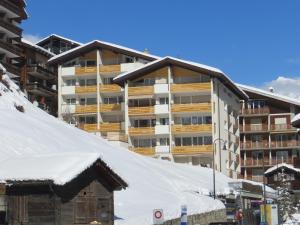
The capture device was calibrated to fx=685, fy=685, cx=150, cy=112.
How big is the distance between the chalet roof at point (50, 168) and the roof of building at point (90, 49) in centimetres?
5990

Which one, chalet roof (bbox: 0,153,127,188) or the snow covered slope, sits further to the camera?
the snow covered slope

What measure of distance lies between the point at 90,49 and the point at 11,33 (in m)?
13.7

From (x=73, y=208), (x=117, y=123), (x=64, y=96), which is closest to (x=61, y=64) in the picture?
(x=64, y=96)

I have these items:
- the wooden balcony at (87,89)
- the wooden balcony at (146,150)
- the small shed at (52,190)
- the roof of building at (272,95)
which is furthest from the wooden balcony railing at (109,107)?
the small shed at (52,190)

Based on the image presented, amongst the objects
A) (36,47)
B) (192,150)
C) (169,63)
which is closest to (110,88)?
(169,63)

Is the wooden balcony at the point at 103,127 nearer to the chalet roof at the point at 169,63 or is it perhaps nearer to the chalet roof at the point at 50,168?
Answer: the chalet roof at the point at 169,63

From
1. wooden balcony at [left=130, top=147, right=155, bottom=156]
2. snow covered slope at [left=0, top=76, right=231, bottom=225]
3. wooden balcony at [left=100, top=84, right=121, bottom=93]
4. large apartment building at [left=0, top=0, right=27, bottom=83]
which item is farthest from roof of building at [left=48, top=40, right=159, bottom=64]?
snow covered slope at [left=0, top=76, right=231, bottom=225]

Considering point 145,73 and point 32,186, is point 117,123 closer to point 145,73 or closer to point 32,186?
point 145,73

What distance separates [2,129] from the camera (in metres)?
40.8

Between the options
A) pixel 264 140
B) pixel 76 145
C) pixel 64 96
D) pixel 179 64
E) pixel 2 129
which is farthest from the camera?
pixel 264 140

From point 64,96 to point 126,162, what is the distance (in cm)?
4133

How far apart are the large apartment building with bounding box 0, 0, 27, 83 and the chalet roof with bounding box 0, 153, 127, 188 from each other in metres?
47.2

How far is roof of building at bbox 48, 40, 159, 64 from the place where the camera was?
8675 centimetres

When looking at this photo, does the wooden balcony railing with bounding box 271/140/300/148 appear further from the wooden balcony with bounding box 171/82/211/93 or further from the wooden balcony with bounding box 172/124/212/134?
the wooden balcony with bounding box 171/82/211/93
